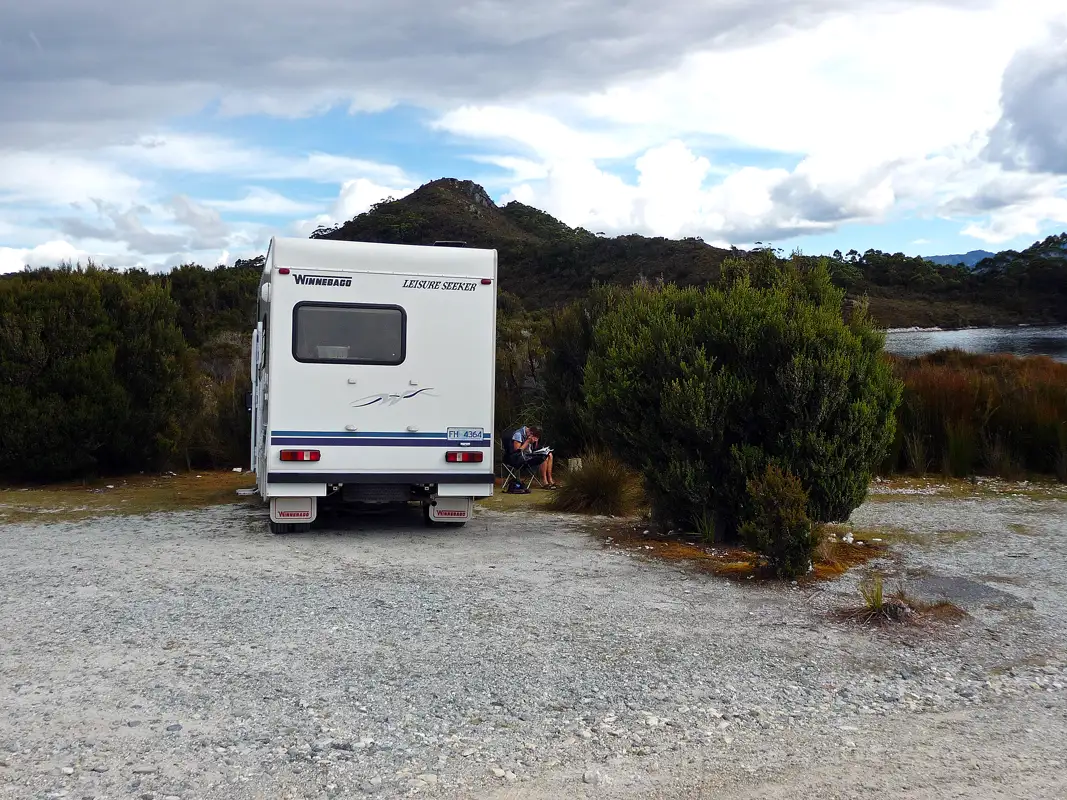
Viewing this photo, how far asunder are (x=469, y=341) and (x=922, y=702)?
5.31 meters

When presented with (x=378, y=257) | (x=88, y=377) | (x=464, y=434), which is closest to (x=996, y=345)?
(x=464, y=434)

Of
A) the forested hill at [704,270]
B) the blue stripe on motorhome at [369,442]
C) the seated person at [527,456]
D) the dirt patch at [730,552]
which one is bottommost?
the dirt patch at [730,552]

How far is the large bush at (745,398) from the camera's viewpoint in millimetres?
7688

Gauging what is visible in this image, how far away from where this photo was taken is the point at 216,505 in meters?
11.1

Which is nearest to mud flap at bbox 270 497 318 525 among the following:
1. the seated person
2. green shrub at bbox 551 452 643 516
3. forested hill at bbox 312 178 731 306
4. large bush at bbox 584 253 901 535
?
large bush at bbox 584 253 901 535

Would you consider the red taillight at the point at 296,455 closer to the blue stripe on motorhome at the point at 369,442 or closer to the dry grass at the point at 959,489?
the blue stripe on motorhome at the point at 369,442

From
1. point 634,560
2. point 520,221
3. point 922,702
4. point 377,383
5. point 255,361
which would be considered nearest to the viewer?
point 922,702

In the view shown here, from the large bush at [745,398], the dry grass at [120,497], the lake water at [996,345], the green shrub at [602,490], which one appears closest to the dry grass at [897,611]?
the large bush at [745,398]

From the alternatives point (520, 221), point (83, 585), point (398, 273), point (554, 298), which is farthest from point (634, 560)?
point (520, 221)

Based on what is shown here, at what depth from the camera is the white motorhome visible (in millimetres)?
8586

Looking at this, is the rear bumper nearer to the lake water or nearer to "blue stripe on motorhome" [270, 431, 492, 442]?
"blue stripe on motorhome" [270, 431, 492, 442]

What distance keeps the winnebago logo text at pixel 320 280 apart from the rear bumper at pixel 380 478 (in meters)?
1.63

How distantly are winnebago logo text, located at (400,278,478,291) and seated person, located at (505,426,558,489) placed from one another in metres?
3.96

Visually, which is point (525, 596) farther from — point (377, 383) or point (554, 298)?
point (554, 298)
